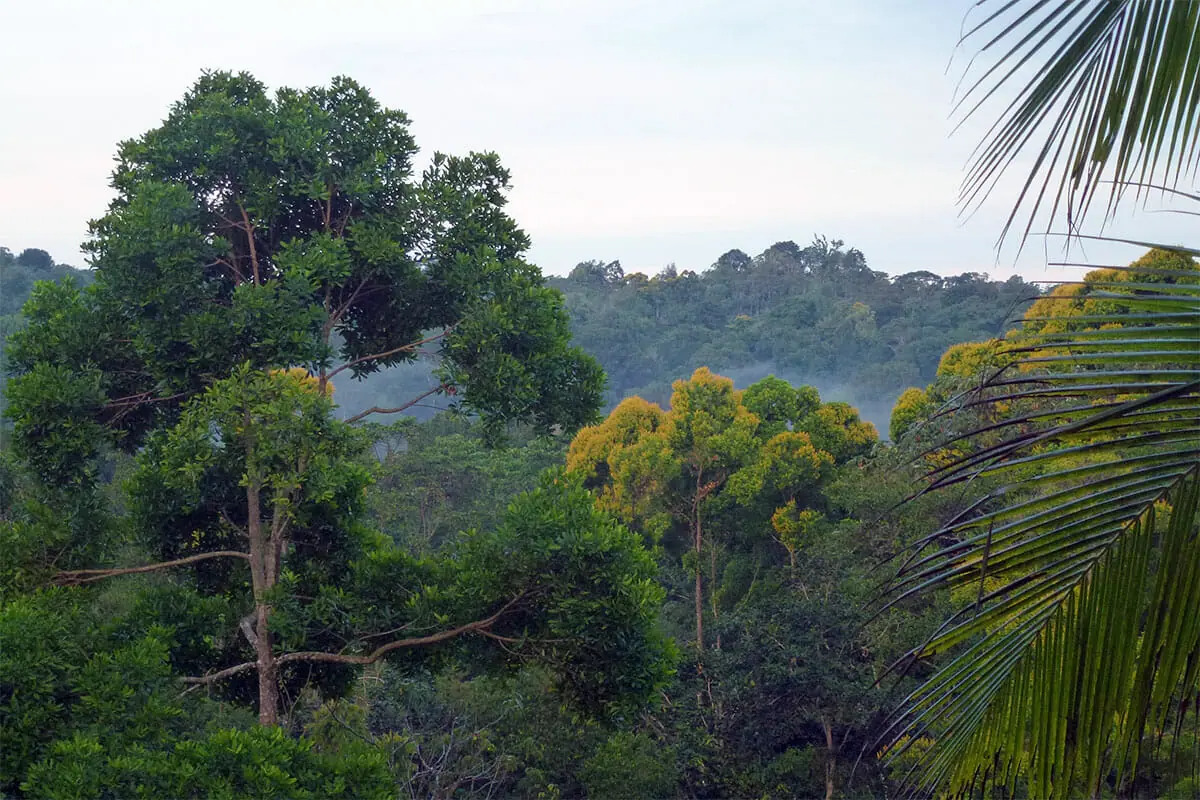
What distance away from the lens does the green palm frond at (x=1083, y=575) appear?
1.53 metres

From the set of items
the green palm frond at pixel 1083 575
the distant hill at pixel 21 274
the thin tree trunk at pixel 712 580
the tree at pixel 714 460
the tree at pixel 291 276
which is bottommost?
the thin tree trunk at pixel 712 580

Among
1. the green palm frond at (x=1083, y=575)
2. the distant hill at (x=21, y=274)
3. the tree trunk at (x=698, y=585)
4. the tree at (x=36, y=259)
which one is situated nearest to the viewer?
the green palm frond at (x=1083, y=575)

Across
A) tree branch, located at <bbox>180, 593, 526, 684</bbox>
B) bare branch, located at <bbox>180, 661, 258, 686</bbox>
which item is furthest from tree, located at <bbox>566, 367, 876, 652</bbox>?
bare branch, located at <bbox>180, 661, 258, 686</bbox>

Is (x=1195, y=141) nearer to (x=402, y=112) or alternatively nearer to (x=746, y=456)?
(x=402, y=112)

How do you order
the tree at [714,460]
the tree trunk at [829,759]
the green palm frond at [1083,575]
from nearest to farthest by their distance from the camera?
the green palm frond at [1083,575] < the tree trunk at [829,759] < the tree at [714,460]

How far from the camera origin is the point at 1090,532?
166 cm

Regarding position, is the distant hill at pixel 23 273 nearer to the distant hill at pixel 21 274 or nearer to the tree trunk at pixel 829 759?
the distant hill at pixel 21 274

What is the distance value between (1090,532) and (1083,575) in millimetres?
75

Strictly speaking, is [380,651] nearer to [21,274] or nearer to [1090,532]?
[1090,532]

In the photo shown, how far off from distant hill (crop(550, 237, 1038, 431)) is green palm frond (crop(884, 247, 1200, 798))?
36641mm

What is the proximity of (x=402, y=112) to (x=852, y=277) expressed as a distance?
45134 mm

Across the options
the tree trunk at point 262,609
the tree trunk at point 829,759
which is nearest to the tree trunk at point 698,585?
the tree trunk at point 829,759

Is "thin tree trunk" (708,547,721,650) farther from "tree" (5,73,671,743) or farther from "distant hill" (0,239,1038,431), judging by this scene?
"distant hill" (0,239,1038,431)

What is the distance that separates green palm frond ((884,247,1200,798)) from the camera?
1532mm
